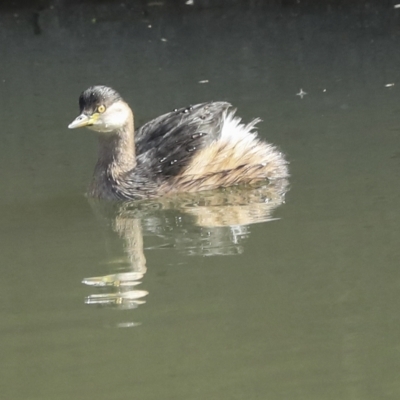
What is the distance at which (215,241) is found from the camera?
5816 mm

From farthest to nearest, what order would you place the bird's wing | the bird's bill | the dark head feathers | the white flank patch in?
the white flank patch < the bird's wing < the dark head feathers < the bird's bill

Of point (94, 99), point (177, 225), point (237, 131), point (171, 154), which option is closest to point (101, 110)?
point (94, 99)

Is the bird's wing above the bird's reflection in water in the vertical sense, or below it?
above

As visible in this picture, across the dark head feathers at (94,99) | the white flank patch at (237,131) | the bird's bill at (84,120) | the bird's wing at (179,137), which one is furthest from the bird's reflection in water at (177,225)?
the dark head feathers at (94,99)

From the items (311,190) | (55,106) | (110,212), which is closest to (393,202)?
(311,190)

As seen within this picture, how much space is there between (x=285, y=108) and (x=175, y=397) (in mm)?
4732

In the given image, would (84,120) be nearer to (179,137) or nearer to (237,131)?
(179,137)

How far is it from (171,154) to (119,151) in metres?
0.35

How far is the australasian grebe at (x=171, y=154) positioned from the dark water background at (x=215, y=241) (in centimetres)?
23

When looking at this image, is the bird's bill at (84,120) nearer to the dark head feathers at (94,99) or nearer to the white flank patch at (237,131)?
the dark head feathers at (94,99)

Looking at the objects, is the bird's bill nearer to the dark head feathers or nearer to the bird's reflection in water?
the dark head feathers

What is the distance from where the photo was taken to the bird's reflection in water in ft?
17.2

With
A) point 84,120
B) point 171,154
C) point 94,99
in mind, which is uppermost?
point 94,99

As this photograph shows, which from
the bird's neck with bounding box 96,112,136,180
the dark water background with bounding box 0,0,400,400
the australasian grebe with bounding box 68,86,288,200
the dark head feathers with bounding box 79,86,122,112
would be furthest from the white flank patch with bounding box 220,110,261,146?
the dark head feathers with bounding box 79,86,122,112
